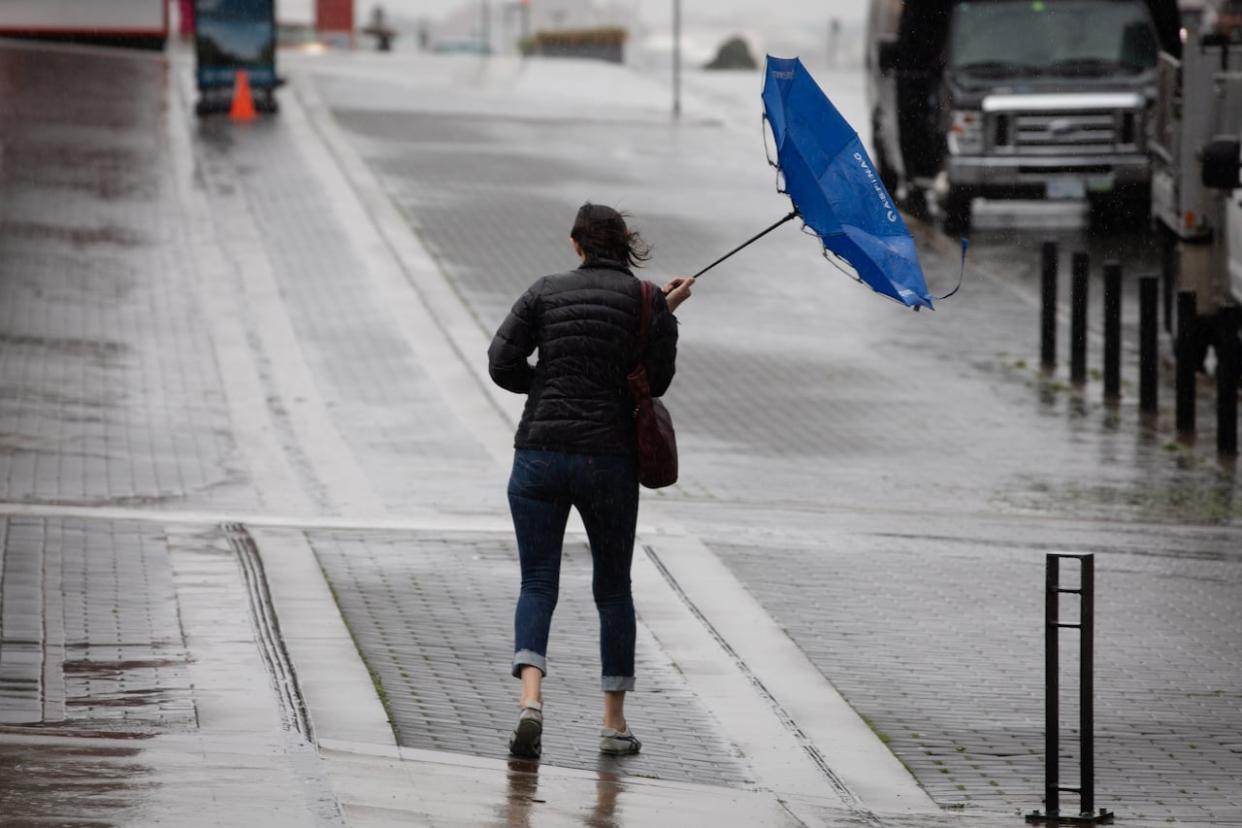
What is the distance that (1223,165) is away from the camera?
17094 millimetres

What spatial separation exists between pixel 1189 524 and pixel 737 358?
550 centimetres

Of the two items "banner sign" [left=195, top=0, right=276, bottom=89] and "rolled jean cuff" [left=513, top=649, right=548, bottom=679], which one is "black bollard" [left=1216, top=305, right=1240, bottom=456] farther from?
"banner sign" [left=195, top=0, right=276, bottom=89]

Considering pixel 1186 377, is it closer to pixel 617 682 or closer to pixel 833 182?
pixel 833 182

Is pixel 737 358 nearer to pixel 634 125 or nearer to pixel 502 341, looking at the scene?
pixel 502 341

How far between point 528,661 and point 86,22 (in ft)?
128

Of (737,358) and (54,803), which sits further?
(737,358)

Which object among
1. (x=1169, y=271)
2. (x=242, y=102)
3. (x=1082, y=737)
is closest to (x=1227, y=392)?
(x=1169, y=271)

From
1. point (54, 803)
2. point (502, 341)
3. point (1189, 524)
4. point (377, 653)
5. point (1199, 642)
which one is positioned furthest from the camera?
point (1189, 524)

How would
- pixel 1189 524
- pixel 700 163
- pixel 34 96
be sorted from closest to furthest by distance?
pixel 1189 524 < pixel 700 163 < pixel 34 96

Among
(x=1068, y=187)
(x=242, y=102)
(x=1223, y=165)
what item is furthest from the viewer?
(x=242, y=102)

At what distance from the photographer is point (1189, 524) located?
13195mm

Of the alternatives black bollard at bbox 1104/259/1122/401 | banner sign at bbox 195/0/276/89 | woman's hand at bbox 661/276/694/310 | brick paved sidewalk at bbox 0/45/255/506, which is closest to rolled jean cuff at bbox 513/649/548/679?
woman's hand at bbox 661/276/694/310

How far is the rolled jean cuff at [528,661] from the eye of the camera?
7.60 m

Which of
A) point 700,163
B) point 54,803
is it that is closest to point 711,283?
point 700,163
